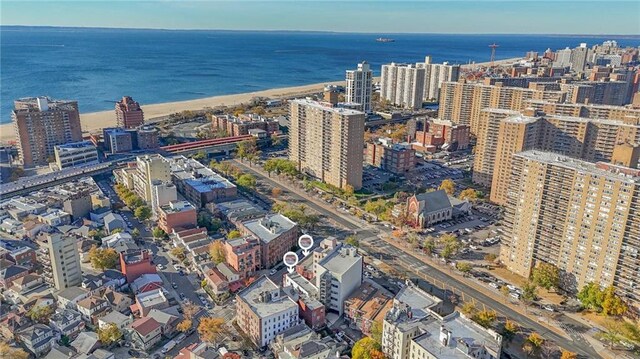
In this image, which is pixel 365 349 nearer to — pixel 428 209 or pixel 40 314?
pixel 40 314

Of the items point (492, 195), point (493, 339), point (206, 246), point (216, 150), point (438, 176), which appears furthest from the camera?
point (216, 150)

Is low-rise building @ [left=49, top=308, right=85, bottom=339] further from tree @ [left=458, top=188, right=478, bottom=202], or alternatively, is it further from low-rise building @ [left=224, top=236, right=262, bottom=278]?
tree @ [left=458, top=188, right=478, bottom=202]

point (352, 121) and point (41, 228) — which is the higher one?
point (352, 121)

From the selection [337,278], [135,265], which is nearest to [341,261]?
[337,278]

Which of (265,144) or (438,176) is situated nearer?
(438,176)

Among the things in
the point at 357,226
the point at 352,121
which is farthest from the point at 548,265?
the point at 352,121

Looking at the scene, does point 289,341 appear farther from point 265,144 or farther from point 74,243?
point 265,144

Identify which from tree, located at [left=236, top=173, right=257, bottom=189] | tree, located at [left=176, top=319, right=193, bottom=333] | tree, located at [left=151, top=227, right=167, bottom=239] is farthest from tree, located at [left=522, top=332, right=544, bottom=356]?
tree, located at [left=236, top=173, right=257, bottom=189]
